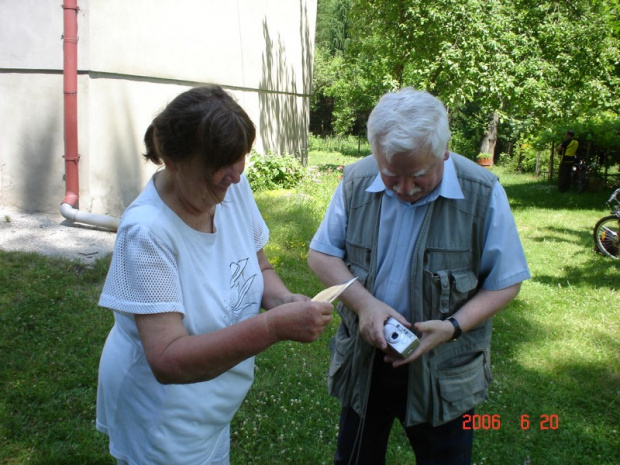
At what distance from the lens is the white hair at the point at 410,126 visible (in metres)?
1.75

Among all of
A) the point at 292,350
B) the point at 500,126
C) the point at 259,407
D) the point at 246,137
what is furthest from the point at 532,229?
the point at 500,126

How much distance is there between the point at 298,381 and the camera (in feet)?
12.8

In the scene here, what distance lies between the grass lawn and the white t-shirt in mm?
1522

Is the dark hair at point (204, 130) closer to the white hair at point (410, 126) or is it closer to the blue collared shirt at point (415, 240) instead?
the white hair at point (410, 126)

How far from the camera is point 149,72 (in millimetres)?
7176

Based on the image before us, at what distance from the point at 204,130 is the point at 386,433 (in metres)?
1.59

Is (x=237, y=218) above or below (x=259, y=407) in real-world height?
above

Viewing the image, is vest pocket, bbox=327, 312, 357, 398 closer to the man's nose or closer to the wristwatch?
the wristwatch

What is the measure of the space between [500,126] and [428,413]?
87.3ft

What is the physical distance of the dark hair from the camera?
1.39 metres

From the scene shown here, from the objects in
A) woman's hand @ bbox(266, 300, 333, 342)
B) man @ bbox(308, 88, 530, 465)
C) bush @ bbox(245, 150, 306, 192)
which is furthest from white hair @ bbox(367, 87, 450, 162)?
bush @ bbox(245, 150, 306, 192)

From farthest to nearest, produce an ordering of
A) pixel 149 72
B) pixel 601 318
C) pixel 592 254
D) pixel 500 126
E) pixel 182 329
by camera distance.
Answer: pixel 500 126
pixel 592 254
pixel 149 72
pixel 601 318
pixel 182 329

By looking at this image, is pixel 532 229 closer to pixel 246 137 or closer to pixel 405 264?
pixel 405 264
